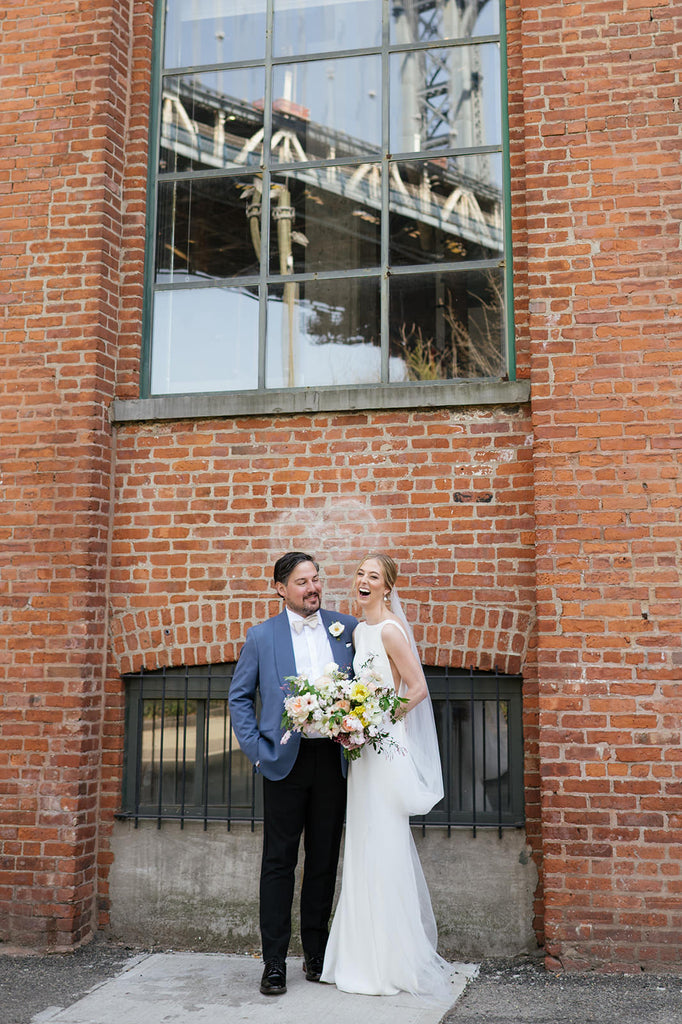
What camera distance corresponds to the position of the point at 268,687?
470 cm

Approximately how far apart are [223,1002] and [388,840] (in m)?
1.07

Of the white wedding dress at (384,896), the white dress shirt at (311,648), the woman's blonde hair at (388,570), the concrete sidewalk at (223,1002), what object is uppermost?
the woman's blonde hair at (388,570)

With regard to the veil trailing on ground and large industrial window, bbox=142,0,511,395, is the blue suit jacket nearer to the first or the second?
the veil trailing on ground

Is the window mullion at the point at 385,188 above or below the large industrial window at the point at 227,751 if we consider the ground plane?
above

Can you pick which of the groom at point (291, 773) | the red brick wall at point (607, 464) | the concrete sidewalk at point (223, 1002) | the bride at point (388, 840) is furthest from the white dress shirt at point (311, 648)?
the concrete sidewalk at point (223, 1002)

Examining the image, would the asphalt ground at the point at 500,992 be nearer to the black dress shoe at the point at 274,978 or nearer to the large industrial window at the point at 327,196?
the black dress shoe at the point at 274,978

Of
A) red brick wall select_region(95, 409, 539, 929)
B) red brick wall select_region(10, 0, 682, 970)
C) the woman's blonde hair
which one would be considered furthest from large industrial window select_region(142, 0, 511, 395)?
the woman's blonde hair

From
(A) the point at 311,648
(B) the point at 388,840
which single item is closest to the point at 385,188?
(A) the point at 311,648

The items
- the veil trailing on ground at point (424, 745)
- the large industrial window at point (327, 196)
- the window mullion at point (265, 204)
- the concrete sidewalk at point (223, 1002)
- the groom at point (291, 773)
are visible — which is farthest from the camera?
the window mullion at point (265, 204)

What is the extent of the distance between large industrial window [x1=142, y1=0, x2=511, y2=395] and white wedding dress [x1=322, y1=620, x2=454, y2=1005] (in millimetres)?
2132

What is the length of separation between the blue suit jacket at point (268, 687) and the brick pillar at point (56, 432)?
129 cm

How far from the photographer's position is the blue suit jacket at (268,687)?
4.56 metres

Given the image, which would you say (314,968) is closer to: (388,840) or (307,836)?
(307,836)

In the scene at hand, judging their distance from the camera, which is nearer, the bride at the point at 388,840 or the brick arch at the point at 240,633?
the bride at the point at 388,840
